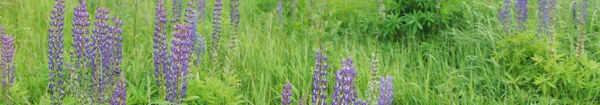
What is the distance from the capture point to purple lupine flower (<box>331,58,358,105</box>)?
2.47 meters

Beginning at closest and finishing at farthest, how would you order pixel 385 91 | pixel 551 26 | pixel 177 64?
1. pixel 177 64
2. pixel 385 91
3. pixel 551 26

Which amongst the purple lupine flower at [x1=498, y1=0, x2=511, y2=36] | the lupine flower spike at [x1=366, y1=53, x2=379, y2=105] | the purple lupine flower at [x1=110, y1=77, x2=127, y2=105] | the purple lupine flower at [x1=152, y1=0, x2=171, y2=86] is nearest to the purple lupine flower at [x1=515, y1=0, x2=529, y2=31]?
the purple lupine flower at [x1=498, y1=0, x2=511, y2=36]

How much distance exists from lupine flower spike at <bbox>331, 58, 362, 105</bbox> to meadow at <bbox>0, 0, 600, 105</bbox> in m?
0.69

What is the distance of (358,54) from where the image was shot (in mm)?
4438

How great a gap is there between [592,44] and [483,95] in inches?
36.7

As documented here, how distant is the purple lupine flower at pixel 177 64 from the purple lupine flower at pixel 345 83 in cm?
65

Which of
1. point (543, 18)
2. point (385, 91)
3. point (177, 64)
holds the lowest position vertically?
point (385, 91)

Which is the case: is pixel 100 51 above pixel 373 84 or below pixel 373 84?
above

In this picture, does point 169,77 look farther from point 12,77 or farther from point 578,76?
point 578,76

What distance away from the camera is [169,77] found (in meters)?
2.93

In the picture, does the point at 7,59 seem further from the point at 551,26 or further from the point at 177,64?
the point at 551,26

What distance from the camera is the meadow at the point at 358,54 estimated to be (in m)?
3.60

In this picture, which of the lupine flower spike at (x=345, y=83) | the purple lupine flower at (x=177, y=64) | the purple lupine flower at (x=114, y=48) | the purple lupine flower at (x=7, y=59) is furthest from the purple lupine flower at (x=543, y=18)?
the purple lupine flower at (x=7, y=59)

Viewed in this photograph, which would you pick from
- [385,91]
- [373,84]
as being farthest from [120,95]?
[385,91]
